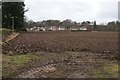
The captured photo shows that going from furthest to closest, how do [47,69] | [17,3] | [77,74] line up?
[17,3]
[47,69]
[77,74]

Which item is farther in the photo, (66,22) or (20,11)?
(66,22)

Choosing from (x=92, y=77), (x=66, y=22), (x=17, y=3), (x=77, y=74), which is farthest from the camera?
(x=66, y=22)

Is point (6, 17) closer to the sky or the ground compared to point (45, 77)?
closer to the sky

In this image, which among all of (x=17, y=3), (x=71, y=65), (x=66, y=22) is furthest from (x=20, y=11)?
(x=66, y=22)

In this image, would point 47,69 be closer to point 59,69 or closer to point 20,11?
point 59,69

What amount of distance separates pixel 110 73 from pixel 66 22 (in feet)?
449

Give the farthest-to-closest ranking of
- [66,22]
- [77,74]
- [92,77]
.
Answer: [66,22]
[77,74]
[92,77]

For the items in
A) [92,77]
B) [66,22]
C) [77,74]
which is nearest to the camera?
[92,77]

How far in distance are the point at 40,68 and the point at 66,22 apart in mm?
135888

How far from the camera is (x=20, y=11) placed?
6619cm

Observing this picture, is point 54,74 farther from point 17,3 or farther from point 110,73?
point 17,3

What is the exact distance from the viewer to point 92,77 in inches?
324

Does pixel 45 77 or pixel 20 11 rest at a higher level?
pixel 20 11

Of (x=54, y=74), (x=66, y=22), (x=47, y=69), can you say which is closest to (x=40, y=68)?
(x=47, y=69)
